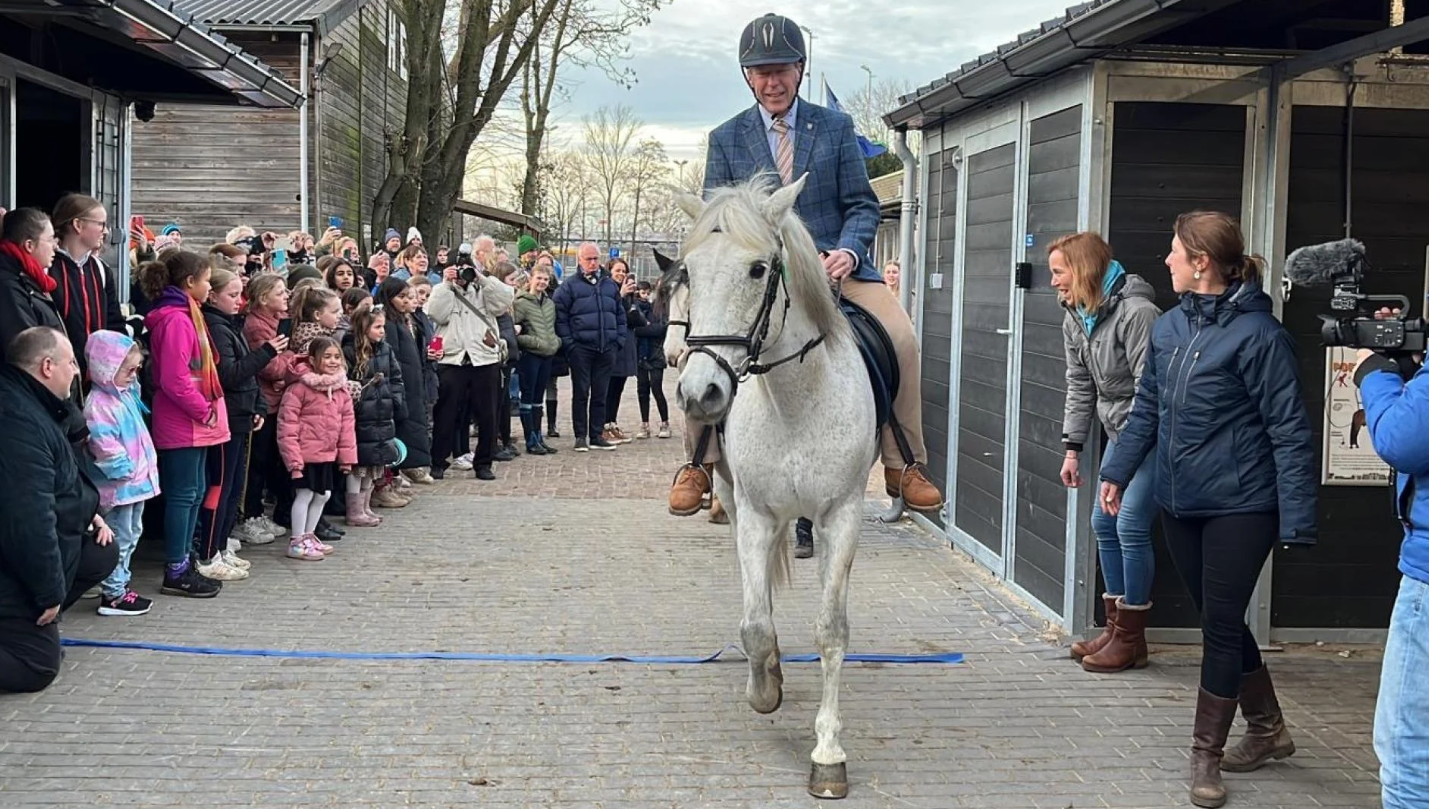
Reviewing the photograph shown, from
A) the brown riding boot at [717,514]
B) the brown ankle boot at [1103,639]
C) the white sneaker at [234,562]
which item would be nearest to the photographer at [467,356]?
the brown riding boot at [717,514]

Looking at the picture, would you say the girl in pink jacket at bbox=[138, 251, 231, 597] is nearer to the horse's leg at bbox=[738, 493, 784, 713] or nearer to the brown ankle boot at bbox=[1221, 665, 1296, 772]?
the horse's leg at bbox=[738, 493, 784, 713]

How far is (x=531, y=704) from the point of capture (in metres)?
5.67

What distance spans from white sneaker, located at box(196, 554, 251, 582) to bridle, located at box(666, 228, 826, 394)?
4645 mm

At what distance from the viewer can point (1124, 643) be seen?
6.23m

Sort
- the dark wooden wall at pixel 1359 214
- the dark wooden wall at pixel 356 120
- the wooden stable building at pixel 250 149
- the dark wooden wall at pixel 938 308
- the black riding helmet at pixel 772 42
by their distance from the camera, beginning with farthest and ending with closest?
the dark wooden wall at pixel 356 120, the wooden stable building at pixel 250 149, the dark wooden wall at pixel 938 308, the dark wooden wall at pixel 1359 214, the black riding helmet at pixel 772 42

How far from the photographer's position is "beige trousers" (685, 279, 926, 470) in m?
5.83

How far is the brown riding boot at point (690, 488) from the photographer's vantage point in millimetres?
5633

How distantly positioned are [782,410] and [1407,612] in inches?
91.9

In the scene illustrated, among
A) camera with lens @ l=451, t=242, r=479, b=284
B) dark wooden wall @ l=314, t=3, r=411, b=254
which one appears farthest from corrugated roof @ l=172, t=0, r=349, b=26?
camera with lens @ l=451, t=242, r=479, b=284

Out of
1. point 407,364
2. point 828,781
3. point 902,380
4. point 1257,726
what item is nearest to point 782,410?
point 902,380

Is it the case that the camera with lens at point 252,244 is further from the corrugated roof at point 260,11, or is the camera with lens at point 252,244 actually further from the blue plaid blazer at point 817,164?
the corrugated roof at point 260,11

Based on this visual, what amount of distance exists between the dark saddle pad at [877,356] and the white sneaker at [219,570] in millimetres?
4471

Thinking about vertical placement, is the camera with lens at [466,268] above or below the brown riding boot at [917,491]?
above

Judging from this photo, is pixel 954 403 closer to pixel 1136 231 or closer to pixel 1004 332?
pixel 1004 332
